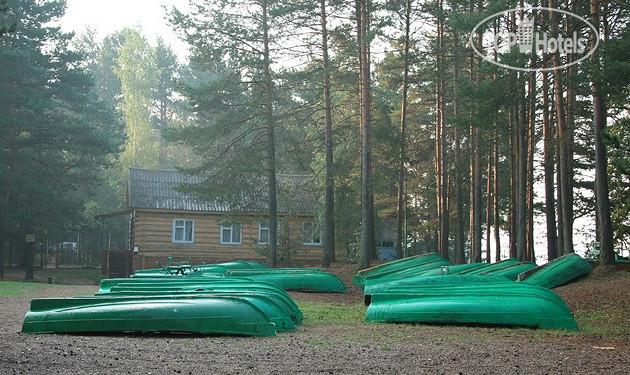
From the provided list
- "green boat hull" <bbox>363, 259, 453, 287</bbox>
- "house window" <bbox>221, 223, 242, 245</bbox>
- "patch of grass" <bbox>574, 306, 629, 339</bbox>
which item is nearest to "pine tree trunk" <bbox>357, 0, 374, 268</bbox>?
"green boat hull" <bbox>363, 259, 453, 287</bbox>

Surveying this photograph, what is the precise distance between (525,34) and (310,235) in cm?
2109

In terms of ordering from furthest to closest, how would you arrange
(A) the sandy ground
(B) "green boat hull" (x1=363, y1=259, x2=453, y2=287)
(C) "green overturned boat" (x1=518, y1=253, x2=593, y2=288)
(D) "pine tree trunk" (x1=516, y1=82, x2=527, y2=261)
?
(D) "pine tree trunk" (x1=516, y1=82, x2=527, y2=261), (B) "green boat hull" (x1=363, y1=259, x2=453, y2=287), (C) "green overturned boat" (x1=518, y1=253, x2=593, y2=288), (A) the sandy ground

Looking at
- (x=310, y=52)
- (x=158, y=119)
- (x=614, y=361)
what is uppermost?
(x=158, y=119)

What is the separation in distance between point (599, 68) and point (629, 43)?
875 millimetres

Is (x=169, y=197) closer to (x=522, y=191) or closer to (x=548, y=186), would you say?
(x=548, y=186)

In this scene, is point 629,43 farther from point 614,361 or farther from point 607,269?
point 614,361

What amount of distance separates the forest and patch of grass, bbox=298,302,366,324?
24.1 feet

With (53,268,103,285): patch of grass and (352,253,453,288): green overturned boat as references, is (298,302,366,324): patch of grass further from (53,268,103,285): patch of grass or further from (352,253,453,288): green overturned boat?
(53,268,103,285): patch of grass

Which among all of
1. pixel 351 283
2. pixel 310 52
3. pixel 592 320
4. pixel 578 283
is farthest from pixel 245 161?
pixel 592 320

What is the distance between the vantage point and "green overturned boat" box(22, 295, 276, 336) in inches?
419

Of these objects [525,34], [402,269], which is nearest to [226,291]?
[402,269]

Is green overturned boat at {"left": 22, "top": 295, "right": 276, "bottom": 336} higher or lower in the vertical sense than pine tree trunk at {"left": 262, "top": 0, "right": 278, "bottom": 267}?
lower

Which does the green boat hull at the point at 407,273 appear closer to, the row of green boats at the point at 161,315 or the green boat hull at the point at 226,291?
the green boat hull at the point at 226,291

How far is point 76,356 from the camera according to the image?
807 cm
